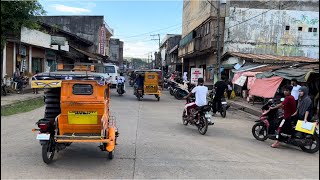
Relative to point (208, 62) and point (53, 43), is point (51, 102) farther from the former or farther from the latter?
point (208, 62)

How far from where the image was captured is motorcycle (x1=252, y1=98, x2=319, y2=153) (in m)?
8.83

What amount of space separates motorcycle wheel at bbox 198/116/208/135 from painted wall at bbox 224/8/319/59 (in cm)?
2195

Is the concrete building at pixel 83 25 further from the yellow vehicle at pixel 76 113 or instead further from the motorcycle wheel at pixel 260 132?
the yellow vehicle at pixel 76 113

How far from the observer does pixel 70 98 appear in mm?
6734

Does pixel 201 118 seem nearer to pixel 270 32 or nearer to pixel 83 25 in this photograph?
pixel 270 32

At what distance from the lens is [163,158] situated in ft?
24.0

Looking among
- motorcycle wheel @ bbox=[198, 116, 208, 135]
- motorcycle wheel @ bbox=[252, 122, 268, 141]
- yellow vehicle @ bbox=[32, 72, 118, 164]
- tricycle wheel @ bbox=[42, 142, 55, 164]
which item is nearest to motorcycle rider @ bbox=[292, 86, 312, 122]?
motorcycle wheel @ bbox=[252, 122, 268, 141]

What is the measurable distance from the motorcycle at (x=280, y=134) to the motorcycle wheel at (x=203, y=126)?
136 cm

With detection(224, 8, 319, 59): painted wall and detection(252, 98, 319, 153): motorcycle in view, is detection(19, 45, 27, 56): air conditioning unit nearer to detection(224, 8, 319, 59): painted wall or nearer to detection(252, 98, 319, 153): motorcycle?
detection(224, 8, 319, 59): painted wall

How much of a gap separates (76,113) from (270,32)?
92.5ft

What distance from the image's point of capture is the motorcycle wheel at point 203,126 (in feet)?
35.2

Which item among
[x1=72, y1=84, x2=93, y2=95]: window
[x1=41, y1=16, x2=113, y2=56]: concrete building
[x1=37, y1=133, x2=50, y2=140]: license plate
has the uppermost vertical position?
[x1=41, y1=16, x2=113, y2=56]: concrete building

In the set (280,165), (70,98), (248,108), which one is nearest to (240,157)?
(280,165)

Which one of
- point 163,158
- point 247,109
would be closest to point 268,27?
point 247,109
